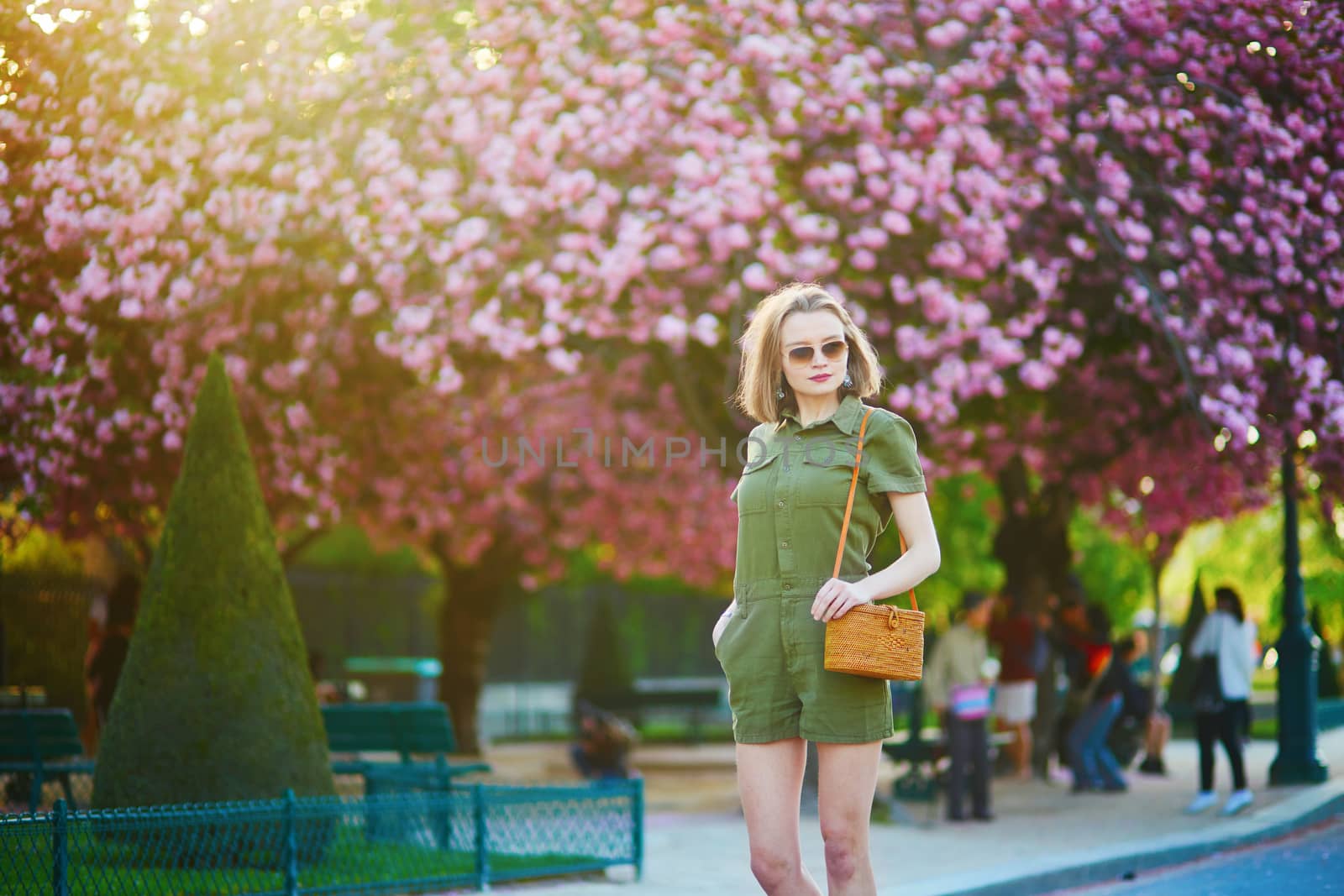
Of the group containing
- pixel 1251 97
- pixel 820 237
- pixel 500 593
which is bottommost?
pixel 500 593

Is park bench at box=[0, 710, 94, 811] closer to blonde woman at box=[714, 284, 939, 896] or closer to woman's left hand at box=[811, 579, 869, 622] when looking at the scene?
blonde woman at box=[714, 284, 939, 896]

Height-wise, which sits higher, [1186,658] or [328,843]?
[328,843]

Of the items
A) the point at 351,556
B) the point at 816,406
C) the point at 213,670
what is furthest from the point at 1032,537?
the point at 816,406

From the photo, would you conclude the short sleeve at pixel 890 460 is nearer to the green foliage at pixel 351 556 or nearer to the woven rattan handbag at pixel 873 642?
the woven rattan handbag at pixel 873 642

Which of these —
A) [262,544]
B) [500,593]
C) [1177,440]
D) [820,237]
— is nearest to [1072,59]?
[820,237]

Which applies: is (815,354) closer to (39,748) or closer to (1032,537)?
(39,748)

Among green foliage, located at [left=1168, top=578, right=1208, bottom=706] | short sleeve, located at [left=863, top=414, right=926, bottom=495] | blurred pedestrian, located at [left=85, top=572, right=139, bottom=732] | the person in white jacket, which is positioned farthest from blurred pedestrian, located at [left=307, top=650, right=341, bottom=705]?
short sleeve, located at [left=863, top=414, right=926, bottom=495]

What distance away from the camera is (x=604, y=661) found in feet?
86.4

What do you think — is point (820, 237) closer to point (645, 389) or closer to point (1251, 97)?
point (1251, 97)

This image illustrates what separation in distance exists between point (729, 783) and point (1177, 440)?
275 inches

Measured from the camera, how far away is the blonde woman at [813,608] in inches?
167

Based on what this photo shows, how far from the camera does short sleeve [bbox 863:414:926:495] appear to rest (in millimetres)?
4355

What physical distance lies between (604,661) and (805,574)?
73.1ft

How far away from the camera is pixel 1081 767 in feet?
52.1
